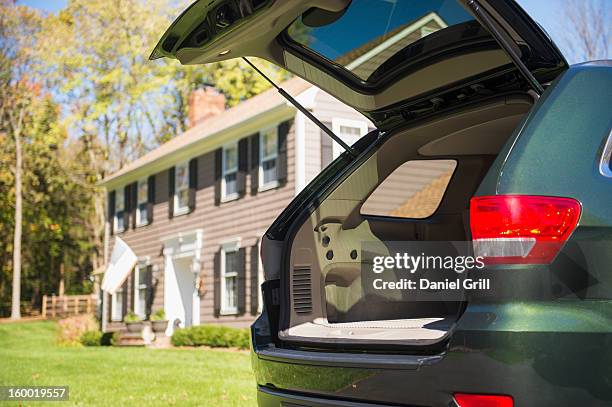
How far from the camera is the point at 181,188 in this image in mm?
21781

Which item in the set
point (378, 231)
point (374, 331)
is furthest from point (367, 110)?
point (374, 331)

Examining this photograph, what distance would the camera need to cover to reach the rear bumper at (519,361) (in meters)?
2.25

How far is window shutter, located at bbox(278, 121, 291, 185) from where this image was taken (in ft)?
54.7

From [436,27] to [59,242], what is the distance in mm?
40396

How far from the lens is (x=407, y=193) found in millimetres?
16328

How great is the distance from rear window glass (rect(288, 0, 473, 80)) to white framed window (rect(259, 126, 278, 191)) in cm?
1334

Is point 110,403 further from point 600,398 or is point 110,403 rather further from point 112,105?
point 112,105

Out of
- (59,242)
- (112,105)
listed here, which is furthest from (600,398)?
(59,242)

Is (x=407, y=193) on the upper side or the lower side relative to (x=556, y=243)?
upper

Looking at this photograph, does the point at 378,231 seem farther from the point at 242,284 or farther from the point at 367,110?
the point at 242,284

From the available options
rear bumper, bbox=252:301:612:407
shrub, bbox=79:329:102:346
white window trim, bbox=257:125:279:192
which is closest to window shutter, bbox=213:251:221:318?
white window trim, bbox=257:125:279:192

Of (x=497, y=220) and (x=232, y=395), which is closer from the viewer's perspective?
(x=497, y=220)

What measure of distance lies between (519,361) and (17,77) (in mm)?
31759

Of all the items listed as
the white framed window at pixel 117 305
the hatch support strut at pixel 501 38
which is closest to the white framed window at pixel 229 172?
the white framed window at pixel 117 305
